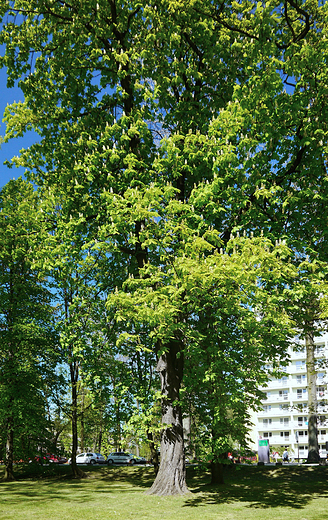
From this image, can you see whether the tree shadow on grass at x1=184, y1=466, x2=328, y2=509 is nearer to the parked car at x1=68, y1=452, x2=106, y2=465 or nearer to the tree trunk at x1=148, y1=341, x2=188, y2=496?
the tree trunk at x1=148, y1=341, x2=188, y2=496

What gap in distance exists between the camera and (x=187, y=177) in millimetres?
15859

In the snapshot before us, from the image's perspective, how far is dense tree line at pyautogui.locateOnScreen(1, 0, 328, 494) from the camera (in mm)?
10609

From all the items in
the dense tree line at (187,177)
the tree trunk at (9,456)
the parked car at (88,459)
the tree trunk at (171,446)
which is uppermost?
the dense tree line at (187,177)

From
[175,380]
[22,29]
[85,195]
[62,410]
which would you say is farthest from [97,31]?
[62,410]

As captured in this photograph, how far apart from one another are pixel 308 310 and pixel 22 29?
546 inches

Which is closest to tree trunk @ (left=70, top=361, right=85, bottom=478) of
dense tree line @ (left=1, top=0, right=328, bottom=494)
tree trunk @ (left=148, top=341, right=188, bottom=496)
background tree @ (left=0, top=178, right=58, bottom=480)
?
background tree @ (left=0, top=178, right=58, bottom=480)

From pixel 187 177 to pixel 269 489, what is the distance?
11.5 m

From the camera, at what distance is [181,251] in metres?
10.7

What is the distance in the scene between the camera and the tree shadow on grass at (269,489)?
12.4m

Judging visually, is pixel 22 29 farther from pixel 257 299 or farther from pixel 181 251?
pixel 257 299

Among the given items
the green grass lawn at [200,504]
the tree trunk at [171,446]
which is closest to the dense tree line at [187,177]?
the tree trunk at [171,446]

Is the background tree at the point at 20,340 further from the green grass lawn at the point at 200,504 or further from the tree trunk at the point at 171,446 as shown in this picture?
the tree trunk at the point at 171,446

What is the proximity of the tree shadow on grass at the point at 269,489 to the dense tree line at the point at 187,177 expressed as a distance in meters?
1.56

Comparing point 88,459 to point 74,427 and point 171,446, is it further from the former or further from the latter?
point 171,446
